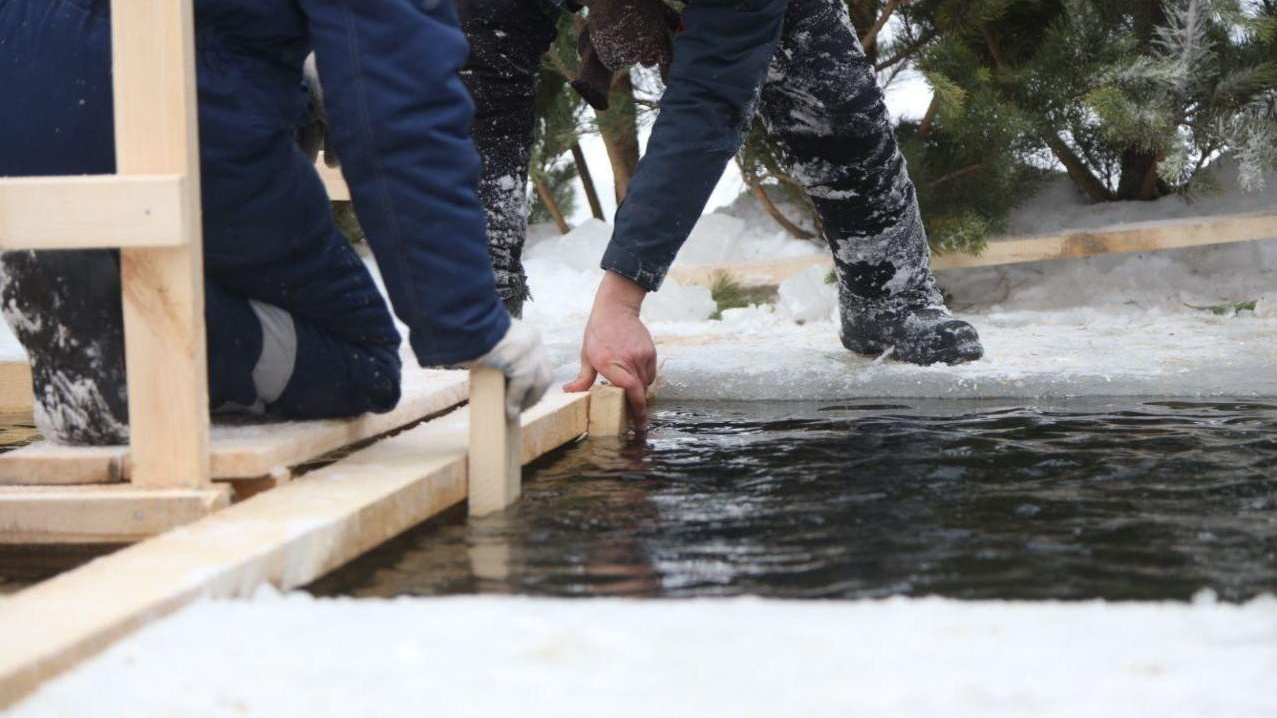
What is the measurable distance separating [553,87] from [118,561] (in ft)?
12.7

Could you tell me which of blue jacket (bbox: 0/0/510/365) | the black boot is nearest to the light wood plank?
blue jacket (bbox: 0/0/510/365)

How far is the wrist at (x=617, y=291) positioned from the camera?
2443 millimetres

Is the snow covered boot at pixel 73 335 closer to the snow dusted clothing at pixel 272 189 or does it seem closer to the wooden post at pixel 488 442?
the snow dusted clothing at pixel 272 189

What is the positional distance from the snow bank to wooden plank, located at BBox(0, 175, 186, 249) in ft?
1.61

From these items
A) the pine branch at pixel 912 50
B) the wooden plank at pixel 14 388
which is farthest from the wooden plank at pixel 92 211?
the pine branch at pixel 912 50

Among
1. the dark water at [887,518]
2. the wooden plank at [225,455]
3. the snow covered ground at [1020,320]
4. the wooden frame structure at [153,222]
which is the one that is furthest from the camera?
the snow covered ground at [1020,320]

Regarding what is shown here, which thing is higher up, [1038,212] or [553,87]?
[553,87]

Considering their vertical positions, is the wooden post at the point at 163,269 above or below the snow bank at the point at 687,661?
above

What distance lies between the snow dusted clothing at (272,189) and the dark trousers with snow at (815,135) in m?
1.04

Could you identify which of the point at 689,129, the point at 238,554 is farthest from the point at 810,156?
the point at 238,554

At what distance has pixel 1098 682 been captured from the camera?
1.06 metres

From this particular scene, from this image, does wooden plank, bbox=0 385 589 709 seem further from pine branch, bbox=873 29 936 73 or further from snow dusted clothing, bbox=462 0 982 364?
pine branch, bbox=873 29 936 73

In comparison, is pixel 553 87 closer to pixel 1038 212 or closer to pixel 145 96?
pixel 1038 212

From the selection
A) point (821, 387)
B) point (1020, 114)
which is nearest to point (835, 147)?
point (821, 387)
